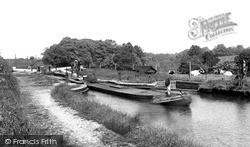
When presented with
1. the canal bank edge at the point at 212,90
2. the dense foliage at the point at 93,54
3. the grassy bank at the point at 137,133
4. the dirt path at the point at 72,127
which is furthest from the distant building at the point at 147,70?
the grassy bank at the point at 137,133

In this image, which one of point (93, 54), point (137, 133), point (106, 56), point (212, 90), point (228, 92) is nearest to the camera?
point (137, 133)

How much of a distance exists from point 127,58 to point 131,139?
5823 cm

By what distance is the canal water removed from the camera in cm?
1422

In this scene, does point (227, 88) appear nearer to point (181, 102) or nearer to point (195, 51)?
point (181, 102)

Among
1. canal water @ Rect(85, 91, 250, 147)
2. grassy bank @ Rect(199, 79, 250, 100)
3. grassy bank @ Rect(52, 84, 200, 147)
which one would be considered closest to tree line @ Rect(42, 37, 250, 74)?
grassy bank @ Rect(199, 79, 250, 100)

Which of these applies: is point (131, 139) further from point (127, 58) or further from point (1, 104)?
point (127, 58)

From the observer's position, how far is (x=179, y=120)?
1916 cm

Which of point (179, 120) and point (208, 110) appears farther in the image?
point (208, 110)

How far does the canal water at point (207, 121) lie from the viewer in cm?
1422

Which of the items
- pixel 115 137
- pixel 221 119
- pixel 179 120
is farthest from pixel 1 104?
pixel 221 119

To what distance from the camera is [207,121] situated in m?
18.7

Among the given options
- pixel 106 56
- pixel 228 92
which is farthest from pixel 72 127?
pixel 106 56

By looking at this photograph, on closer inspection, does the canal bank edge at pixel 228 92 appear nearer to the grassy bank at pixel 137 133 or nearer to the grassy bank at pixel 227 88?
the grassy bank at pixel 227 88

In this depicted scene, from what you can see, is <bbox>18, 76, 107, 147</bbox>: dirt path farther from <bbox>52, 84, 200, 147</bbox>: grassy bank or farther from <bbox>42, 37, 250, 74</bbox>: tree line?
<bbox>42, 37, 250, 74</bbox>: tree line
